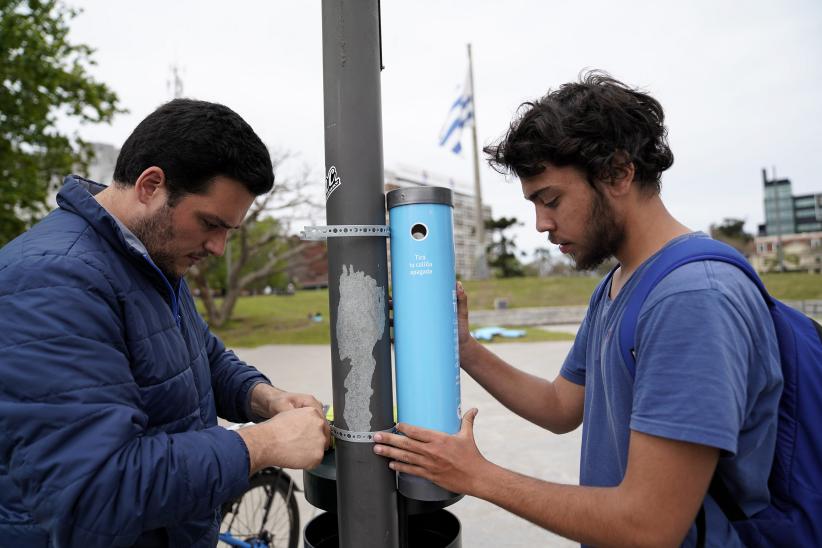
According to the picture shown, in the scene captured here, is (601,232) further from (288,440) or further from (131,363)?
(131,363)

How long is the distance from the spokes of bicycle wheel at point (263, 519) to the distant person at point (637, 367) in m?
2.21

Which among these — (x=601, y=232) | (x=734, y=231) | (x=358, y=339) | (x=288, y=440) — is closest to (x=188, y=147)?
(x=358, y=339)

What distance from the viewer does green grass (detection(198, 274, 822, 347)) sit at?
1698cm

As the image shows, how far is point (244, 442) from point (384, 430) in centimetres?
38

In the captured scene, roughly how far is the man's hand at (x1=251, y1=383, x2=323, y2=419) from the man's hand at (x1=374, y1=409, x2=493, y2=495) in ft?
1.27

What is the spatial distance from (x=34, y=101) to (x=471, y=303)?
16907 millimetres

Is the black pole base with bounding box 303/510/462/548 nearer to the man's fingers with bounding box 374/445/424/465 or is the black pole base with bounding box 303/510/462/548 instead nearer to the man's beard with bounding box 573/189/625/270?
the man's fingers with bounding box 374/445/424/465

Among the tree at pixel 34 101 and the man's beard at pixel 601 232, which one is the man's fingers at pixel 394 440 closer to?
the man's beard at pixel 601 232

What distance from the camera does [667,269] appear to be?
1335 mm

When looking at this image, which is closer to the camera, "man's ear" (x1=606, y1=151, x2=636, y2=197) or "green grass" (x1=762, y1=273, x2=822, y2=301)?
"man's ear" (x1=606, y1=151, x2=636, y2=197)

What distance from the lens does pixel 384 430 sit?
4.92 feet

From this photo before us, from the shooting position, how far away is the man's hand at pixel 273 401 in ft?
5.88

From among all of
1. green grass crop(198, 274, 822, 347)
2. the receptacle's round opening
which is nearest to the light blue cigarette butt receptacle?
the receptacle's round opening

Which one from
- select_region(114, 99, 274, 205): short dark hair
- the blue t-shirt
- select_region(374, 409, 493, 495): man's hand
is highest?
select_region(114, 99, 274, 205): short dark hair
